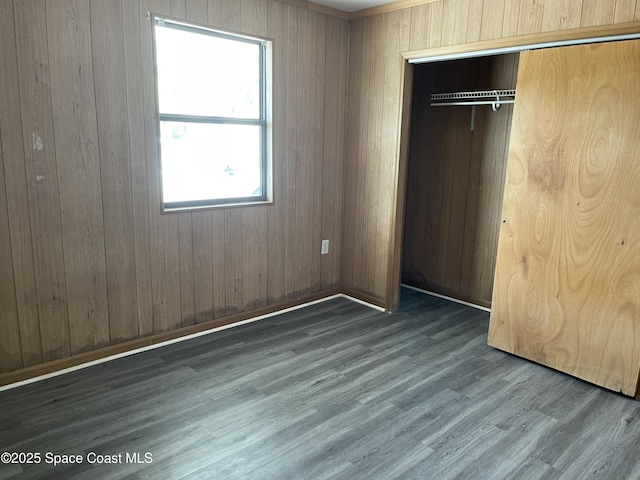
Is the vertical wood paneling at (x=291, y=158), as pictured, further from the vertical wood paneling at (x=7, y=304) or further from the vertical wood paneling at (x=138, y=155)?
the vertical wood paneling at (x=7, y=304)

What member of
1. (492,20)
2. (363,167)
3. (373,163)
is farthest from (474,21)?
(363,167)

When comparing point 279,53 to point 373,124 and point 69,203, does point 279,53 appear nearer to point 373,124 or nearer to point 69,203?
point 373,124

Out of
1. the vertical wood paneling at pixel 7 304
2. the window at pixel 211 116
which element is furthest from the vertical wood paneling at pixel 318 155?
the vertical wood paneling at pixel 7 304

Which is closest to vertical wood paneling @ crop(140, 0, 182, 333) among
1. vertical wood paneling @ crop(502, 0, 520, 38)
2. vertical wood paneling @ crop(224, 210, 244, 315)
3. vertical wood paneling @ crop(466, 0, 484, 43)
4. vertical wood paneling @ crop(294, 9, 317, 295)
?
vertical wood paneling @ crop(224, 210, 244, 315)

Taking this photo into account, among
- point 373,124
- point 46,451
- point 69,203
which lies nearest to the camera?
point 46,451

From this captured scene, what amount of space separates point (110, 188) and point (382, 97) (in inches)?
87.9

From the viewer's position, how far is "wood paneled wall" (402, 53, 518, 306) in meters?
3.96

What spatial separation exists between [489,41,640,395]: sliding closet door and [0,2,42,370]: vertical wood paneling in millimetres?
2954

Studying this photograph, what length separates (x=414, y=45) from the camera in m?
3.57

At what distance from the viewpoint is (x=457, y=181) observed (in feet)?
13.9

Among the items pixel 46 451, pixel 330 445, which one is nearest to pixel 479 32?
pixel 330 445

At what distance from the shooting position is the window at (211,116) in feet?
10.2

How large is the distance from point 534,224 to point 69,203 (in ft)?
9.47

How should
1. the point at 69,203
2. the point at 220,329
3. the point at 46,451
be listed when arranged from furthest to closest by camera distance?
the point at 220,329, the point at 69,203, the point at 46,451
